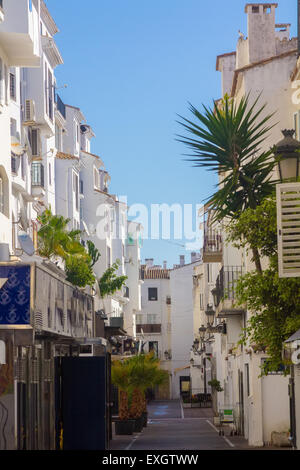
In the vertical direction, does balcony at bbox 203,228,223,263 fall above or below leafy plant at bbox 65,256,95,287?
above

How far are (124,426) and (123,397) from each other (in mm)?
1553

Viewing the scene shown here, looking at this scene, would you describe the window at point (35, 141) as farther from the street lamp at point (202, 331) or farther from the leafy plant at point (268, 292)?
the leafy plant at point (268, 292)

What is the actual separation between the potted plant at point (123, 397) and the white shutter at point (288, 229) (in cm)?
2540

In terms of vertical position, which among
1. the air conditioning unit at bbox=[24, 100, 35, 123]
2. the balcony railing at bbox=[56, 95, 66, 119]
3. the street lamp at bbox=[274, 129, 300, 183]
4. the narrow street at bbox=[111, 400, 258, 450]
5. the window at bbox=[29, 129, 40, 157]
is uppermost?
the balcony railing at bbox=[56, 95, 66, 119]

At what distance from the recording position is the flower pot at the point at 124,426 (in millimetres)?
39178

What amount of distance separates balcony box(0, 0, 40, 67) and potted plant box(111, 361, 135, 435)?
1813 centimetres

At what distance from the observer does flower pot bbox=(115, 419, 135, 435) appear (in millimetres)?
39178

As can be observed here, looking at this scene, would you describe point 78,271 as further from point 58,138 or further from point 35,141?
point 58,138

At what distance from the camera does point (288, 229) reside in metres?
15.1

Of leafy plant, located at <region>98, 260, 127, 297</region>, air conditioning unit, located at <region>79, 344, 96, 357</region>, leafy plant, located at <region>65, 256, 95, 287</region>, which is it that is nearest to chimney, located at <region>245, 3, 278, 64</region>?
leafy plant, located at <region>65, 256, 95, 287</region>

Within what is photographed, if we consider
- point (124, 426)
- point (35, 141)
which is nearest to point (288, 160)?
point (124, 426)

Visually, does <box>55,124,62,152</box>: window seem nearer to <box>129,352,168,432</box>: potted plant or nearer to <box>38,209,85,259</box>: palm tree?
<box>38,209,85,259</box>: palm tree

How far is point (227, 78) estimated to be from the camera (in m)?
49.0

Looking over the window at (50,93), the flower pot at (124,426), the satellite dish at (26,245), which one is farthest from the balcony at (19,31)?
the window at (50,93)
